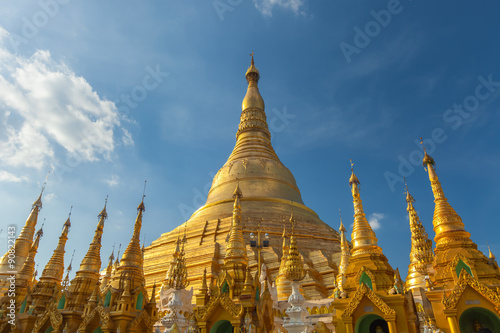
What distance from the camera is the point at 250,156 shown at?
3500cm

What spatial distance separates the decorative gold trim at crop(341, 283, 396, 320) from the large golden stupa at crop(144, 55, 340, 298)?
9.83 m

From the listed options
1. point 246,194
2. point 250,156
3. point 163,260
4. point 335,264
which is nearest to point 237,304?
point 335,264

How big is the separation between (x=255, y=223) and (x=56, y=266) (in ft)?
42.7

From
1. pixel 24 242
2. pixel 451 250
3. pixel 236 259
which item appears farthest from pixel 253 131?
pixel 451 250

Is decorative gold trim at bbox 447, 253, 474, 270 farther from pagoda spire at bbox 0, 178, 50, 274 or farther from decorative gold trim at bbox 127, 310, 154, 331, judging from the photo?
pagoda spire at bbox 0, 178, 50, 274

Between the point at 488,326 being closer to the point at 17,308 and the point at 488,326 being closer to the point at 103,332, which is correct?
the point at 103,332

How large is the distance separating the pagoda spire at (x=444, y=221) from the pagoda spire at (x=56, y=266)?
1590cm

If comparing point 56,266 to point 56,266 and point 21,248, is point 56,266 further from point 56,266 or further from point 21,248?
point 21,248

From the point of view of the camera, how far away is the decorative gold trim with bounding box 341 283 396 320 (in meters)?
8.91

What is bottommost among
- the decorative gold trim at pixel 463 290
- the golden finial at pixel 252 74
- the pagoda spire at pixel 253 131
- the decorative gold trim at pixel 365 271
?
the decorative gold trim at pixel 463 290

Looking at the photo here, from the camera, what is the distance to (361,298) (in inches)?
362

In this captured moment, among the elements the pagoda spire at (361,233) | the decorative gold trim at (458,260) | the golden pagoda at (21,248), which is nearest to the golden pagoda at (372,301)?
the pagoda spire at (361,233)

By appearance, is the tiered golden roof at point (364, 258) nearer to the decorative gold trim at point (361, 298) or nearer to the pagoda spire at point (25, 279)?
the decorative gold trim at point (361, 298)

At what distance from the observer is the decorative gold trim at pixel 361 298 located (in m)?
8.91
